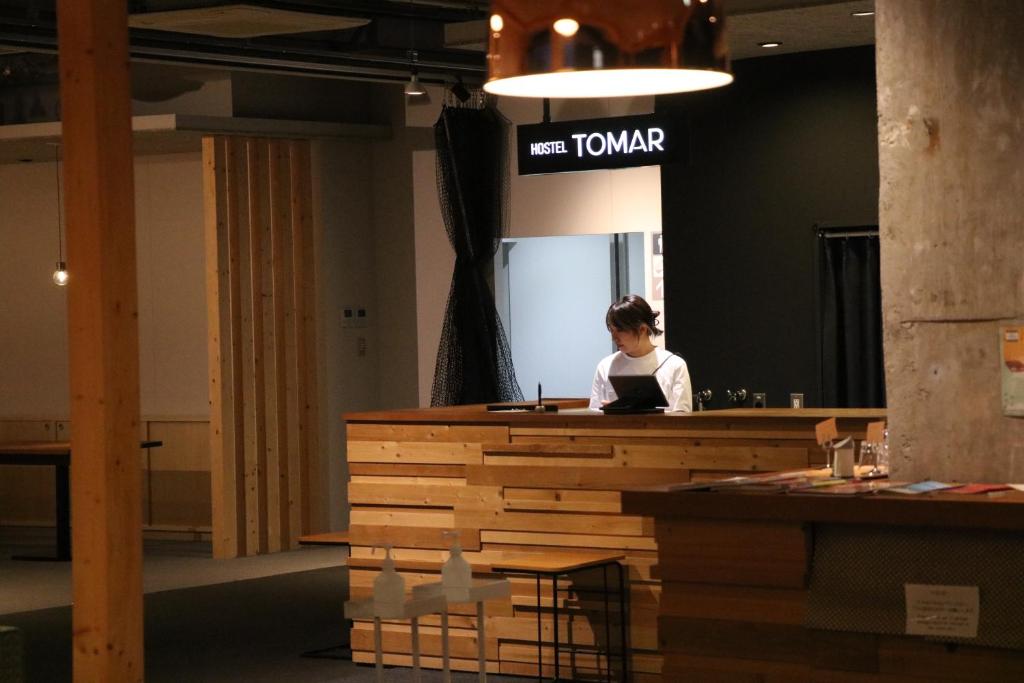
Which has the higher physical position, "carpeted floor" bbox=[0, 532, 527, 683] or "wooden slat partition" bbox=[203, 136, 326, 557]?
"wooden slat partition" bbox=[203, 136, 326, 557]

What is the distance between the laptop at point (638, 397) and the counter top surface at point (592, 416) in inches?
4.1

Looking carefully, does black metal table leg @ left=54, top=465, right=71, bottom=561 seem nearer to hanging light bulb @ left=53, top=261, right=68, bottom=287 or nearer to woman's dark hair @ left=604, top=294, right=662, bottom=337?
hanging light bulb @ left=53, top=261, right=68, bottom=287

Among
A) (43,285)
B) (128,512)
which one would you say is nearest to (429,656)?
(128,512)

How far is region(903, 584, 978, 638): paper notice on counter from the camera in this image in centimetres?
453

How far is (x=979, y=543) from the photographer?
453 cm

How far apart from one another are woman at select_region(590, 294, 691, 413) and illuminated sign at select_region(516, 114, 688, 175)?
3.77 feet

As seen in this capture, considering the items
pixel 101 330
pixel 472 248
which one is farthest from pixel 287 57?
pixel 101 330

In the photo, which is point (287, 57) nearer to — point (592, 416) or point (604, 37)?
point (592, 416)

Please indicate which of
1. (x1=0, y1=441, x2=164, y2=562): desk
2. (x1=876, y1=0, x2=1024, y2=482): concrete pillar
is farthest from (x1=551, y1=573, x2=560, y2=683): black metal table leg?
(x1=0, y1=441, x2=164, y2=562): desk

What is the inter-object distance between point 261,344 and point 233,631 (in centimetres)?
346

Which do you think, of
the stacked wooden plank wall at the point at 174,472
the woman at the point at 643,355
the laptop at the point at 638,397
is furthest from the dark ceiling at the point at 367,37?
the stacked wooden plank wall at the point at 174,472

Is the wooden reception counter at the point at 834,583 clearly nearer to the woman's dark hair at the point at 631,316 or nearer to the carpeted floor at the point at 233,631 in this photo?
the carpeted floor at the point at 233,631

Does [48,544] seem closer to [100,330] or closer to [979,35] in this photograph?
[100,330]

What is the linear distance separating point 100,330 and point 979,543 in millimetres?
3513
